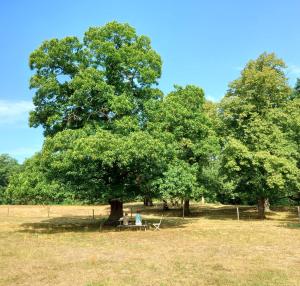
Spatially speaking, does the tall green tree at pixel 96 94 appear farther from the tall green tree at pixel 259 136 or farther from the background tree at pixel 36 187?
the tall green tree at pixel 259 136

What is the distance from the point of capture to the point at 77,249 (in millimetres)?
17578

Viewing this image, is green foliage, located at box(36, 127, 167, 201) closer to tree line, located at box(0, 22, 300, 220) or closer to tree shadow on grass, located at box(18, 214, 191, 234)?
tree line, located at box(0, 22, 300, 220)

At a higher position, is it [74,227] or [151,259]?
[74,227]

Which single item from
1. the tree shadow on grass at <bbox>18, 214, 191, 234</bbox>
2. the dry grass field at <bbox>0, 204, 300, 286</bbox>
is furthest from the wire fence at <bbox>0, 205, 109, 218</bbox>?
the dry grass field at <bbox>0, 204, 300, 286</bbox>

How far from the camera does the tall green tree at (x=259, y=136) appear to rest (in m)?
31.6

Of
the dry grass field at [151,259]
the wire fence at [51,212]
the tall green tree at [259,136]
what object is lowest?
the dry grass field at [151,259]

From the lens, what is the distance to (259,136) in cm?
3306

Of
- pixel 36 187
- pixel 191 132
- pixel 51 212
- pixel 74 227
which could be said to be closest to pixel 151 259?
pixel 36 187

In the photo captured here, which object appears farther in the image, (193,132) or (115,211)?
(193,132)

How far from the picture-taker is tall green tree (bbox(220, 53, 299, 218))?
104 ft

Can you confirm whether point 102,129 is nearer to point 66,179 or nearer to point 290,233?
point 66,179

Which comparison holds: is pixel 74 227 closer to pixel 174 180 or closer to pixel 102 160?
pixel 102 160

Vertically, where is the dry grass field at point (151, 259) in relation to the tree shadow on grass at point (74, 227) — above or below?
below

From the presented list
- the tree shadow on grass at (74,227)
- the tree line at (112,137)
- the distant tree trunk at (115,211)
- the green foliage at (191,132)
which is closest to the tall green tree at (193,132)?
the green foliage at (191,132)
